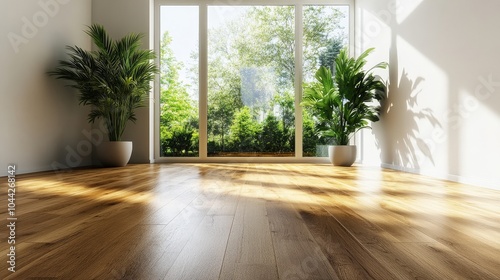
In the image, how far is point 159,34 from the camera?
5660 mm

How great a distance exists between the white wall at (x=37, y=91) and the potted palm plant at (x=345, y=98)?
312cm

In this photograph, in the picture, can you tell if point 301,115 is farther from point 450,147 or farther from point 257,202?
point 257,202

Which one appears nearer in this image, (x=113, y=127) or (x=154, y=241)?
(x=154, y=241)

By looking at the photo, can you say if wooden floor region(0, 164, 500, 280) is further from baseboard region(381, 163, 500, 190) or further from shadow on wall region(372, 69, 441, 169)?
shadow on wall region(372, 69, 441, 169)

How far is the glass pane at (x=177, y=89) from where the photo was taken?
5660 millimetres

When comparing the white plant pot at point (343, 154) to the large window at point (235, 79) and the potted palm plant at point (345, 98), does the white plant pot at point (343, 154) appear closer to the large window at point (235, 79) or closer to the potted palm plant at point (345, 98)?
the potted palm plant at point (345, 98)

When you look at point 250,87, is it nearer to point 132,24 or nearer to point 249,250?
point 132,24

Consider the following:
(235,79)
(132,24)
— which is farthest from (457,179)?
(132,24)

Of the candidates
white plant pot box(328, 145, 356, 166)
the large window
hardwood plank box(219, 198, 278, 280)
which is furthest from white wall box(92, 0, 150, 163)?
hardwood plank box(219, 198, 278, 280)

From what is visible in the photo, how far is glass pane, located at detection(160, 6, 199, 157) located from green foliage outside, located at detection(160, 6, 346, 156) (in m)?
0.02

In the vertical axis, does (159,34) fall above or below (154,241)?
above

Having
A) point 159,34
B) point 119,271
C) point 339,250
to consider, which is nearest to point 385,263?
point 339,250

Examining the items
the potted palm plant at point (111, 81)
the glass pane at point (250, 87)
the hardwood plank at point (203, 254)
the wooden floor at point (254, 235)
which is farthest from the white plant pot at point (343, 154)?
the hardwood plank at point (203, 254)

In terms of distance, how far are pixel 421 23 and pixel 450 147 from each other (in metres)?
1.36
